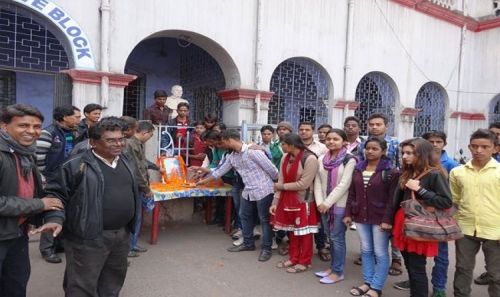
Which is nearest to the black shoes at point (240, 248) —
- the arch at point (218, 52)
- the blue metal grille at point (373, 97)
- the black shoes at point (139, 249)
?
the black shoes at point (139, 249)

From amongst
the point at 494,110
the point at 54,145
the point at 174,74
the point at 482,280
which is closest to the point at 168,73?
the point at 174,74

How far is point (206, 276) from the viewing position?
4145 mm

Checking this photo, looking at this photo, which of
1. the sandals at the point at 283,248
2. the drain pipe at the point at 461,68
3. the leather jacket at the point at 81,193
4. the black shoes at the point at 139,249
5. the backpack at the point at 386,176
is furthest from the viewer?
the drain pipe at the point at 461,68

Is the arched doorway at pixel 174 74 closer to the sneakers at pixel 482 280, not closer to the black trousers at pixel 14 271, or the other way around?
the sneakers at pixel 482 280

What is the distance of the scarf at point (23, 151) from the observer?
250 centimetres

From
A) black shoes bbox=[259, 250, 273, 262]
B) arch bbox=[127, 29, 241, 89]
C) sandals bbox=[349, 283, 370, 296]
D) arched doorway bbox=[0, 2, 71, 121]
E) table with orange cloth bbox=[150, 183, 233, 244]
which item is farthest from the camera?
arch bbox=[127, 29, 241, 89]

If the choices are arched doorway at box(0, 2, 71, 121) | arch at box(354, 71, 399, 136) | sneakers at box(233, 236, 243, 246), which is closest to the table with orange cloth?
sneakers at box(233, 236, 243, 246)

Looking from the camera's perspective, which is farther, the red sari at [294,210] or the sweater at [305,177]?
the red sari at [294,210]

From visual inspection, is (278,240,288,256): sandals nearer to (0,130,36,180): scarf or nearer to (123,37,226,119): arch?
(0,130,36,180): scarf

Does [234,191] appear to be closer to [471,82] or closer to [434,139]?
[434,139]

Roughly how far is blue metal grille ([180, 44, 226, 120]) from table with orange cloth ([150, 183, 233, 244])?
3243mm

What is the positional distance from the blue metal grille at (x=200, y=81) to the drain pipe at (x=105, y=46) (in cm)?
286

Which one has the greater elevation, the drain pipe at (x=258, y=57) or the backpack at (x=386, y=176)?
the drain pipe at (x=258, y=57)

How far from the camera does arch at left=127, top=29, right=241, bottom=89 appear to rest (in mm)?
7362
